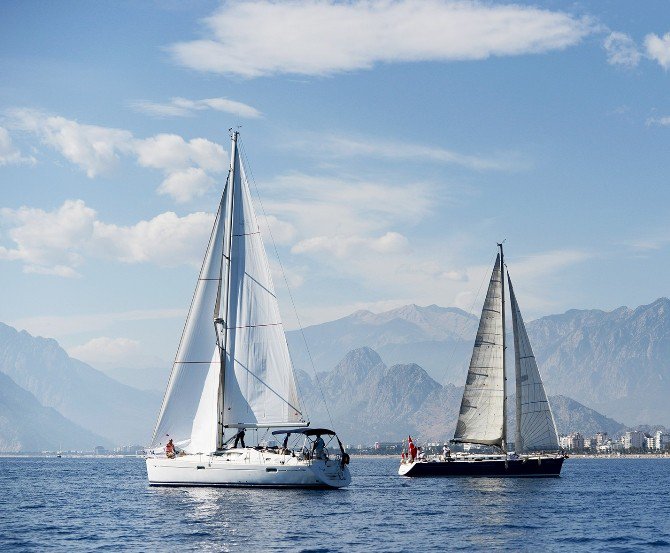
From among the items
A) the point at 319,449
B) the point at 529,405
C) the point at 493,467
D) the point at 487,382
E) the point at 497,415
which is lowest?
the point at 493,467

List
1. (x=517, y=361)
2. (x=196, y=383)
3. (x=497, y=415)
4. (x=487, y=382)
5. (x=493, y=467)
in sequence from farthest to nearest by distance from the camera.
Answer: (x=517, y=361), (x=497, y=415), (x=487, y=382), (x=493, y=467), (x=196, y=383)

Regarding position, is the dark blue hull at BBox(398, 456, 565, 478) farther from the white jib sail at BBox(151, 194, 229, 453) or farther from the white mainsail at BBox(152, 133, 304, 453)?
the white jib sail at BBox(151, 194, 229, 453)

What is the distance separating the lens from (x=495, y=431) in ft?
334

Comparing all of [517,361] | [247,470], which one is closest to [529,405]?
[517,361]

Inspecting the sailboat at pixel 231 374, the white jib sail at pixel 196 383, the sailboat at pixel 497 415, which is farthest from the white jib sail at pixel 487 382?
the white jib sail at pixel 196 383

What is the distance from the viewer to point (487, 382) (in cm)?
10081

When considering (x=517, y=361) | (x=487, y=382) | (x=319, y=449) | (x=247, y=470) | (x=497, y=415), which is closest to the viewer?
(x=247, y=470)

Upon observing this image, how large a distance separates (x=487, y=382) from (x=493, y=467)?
819cm

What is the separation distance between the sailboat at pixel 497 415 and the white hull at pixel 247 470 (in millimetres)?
31463

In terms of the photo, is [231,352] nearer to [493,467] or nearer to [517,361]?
[493,467]

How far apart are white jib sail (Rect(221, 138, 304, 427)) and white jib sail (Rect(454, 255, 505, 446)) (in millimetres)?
31928

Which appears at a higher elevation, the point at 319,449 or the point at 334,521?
the point at 319,449

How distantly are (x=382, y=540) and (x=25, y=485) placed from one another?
68.0 m

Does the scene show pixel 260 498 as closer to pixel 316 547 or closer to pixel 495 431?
pixel 316 547
